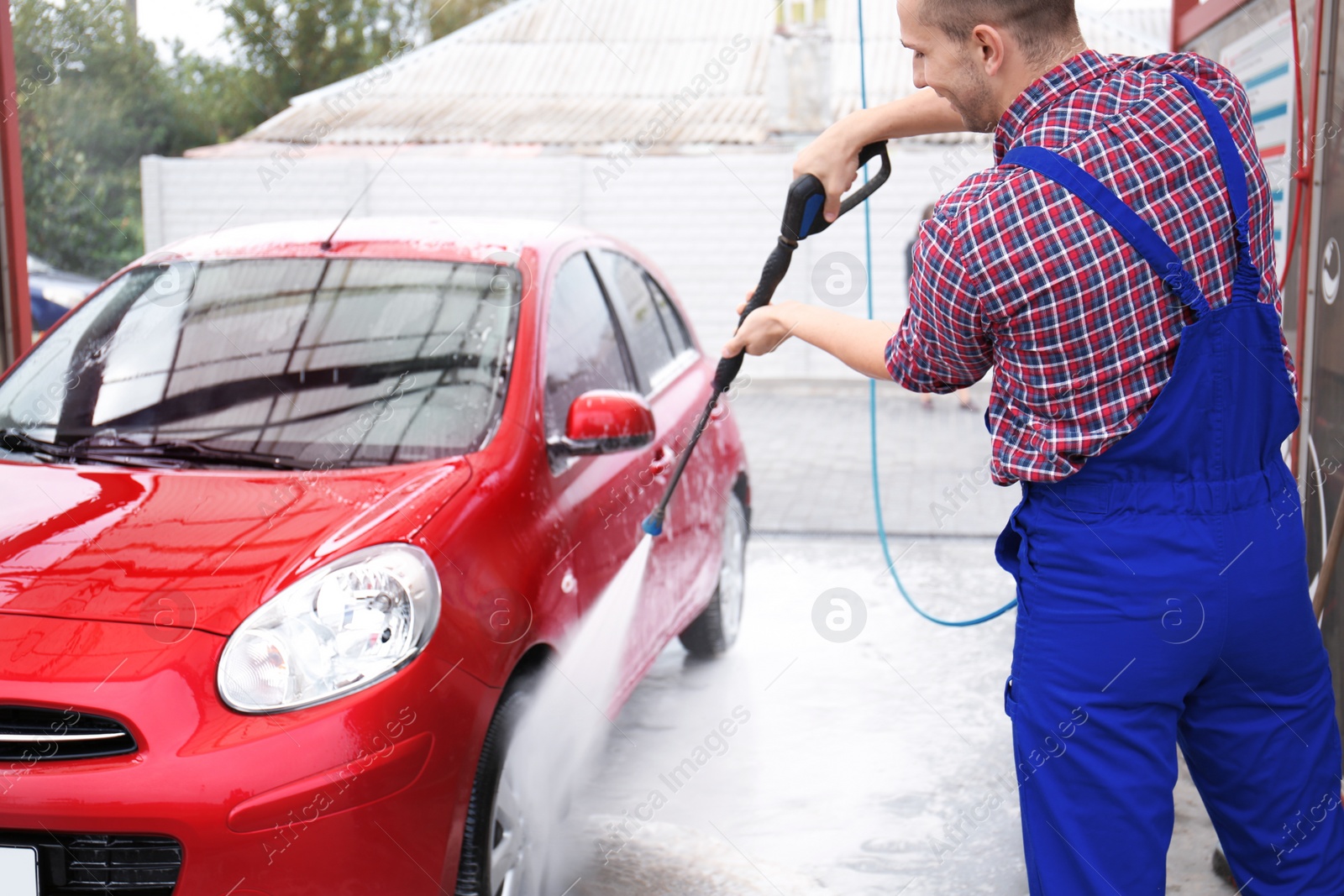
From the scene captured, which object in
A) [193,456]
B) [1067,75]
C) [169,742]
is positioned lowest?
[169,742]

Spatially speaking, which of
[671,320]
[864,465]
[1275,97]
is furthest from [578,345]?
[864,465]

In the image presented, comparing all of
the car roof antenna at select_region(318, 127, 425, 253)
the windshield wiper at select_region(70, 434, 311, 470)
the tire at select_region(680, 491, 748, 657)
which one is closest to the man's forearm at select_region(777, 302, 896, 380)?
the windshield wiper at select_region(70, 434, 311, 470)

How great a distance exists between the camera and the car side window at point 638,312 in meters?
4.19

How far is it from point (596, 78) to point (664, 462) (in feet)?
63.0

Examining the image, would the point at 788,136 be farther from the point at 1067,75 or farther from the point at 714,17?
the point at 1067,75

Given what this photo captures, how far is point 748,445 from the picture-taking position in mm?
10500

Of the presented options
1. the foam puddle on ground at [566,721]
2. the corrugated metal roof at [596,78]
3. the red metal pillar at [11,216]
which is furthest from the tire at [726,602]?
the corrugated metal roof at [596,78]

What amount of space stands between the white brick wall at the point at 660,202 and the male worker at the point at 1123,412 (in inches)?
499

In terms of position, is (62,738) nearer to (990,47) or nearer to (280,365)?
(280,365)

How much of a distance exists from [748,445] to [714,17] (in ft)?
50.5

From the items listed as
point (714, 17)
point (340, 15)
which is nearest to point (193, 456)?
point (714, 17)

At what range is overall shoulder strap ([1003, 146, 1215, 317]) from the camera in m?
1.77

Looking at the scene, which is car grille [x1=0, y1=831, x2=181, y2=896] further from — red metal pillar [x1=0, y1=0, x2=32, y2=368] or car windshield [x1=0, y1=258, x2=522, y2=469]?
red metal pillar [x1=0, y1=0, x2=32, y2=368]

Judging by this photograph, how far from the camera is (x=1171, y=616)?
1.84m
